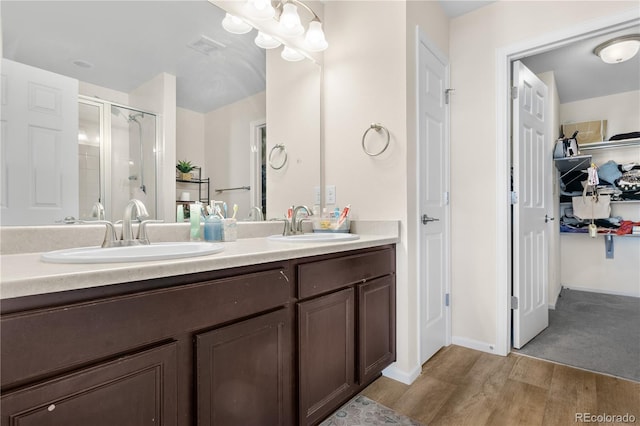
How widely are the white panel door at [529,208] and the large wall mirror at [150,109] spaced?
5.27 feet

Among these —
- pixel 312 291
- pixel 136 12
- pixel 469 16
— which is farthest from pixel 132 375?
pixel 469 16

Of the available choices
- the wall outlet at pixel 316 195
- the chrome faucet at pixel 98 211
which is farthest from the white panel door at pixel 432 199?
the chrome faucet at pixel 98 211

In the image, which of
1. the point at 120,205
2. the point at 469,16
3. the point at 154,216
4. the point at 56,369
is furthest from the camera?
the point at 469,16

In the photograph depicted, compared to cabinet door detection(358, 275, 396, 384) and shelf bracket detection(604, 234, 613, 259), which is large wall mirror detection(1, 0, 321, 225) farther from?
shelf bracket detection(604, 234, 613, 259)

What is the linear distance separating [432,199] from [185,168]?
1551 mm

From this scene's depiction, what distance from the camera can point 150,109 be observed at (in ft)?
4.60

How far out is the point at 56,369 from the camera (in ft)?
2.23

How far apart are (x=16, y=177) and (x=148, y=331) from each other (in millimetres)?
731

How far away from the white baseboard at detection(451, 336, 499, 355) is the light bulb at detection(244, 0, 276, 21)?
8.16 feet

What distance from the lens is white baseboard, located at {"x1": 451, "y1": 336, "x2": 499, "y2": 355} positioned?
87.7 inches

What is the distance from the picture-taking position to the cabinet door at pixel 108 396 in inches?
25.5

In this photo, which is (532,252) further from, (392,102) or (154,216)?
(154,216)

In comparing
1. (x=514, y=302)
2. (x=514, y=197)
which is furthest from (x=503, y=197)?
(x=514, y=302)

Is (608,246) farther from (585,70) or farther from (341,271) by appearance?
(341,271)
